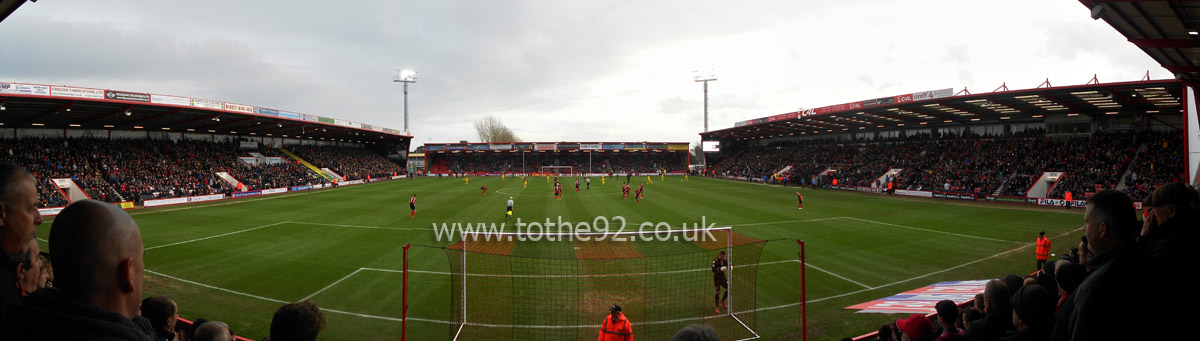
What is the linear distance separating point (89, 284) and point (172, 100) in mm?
40019

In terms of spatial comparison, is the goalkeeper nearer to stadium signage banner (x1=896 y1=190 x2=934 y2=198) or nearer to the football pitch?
the football pitch

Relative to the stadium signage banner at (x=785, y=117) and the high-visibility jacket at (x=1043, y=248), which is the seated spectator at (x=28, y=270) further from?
the stadium signage banner at (x=785, y=117)

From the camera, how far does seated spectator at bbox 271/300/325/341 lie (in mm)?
2736

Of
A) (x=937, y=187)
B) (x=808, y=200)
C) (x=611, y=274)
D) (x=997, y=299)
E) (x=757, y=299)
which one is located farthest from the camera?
(x=937, y=187)

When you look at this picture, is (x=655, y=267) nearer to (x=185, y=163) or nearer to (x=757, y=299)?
(x=757, y=299)

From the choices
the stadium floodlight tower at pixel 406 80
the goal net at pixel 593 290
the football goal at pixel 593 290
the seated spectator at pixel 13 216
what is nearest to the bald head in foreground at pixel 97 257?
the seated spectator at pixel 13 216

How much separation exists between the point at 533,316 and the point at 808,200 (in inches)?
1096

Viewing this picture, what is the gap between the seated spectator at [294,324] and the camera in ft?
8.98

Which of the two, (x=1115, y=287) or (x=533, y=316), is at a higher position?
(x=1115, y=287)

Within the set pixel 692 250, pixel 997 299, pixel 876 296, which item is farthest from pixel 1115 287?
pixel 692 250

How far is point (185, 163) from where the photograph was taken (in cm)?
4006

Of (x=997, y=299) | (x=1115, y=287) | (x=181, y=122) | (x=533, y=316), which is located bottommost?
(x=533, y=316)

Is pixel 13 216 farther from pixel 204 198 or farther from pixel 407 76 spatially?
pixel 407 76

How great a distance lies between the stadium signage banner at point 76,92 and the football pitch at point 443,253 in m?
7.38
